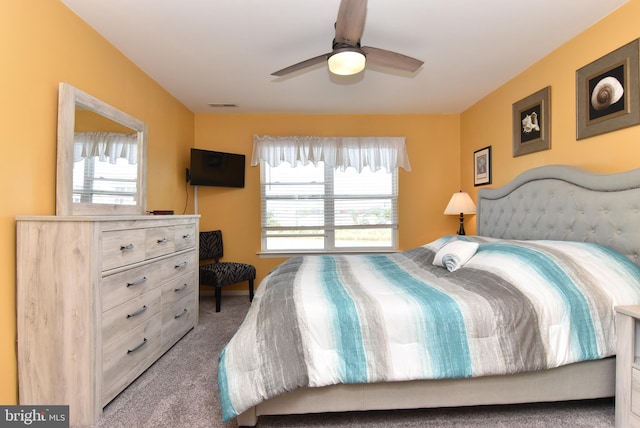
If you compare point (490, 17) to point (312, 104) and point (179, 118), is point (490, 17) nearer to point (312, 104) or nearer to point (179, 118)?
point (312, 104)

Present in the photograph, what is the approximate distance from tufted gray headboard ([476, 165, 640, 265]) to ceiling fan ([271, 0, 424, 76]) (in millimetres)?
1411

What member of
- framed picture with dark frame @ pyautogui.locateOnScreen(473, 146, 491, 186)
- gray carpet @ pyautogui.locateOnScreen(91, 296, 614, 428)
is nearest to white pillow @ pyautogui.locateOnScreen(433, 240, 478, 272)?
gray carpet @ pyautogui.locateOnScreen(91, 296, 614, 428)

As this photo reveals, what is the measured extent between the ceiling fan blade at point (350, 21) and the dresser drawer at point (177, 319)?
7.49 feet

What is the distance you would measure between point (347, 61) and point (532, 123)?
1.98 meters

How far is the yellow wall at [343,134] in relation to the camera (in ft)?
13.8

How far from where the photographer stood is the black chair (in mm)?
3398

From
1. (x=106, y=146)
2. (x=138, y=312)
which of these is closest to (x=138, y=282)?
(x=138, y=312)

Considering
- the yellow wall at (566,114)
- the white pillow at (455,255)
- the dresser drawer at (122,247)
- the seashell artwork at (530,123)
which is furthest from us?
the seashell artwork at (530,123)

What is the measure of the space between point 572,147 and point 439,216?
199cm

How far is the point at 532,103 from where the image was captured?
283cm

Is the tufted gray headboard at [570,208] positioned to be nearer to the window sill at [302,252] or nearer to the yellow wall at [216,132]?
the yellow wall at [216,132]

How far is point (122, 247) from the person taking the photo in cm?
187

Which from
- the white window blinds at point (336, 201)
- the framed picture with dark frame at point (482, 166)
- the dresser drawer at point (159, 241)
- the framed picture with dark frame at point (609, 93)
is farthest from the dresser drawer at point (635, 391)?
the white window blinds at point (336, 201)

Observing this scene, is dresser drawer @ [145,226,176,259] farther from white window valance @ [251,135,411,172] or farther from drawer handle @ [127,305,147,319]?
A: white window valance @ [251,135,411,172]
